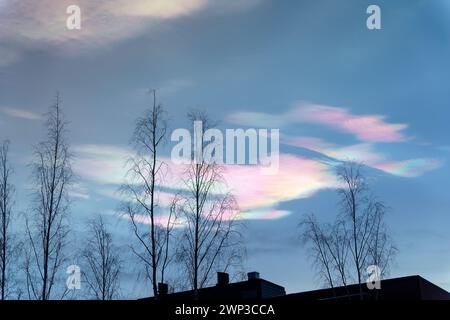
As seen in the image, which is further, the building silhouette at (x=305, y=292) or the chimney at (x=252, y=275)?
the chimney at (x=252, y=275)

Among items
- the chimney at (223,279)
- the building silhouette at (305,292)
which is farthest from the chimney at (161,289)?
the chimney at (223,279)

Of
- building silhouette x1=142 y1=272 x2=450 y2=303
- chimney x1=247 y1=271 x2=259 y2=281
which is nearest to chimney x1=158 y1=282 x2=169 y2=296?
building silhouette x1=142 y1=272 x2=450 y2=303

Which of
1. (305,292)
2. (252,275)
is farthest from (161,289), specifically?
(305,292)

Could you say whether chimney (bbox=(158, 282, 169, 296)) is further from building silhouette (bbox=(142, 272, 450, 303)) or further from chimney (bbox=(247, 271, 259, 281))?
chimney (bbox=(247, 271, 259, 281))

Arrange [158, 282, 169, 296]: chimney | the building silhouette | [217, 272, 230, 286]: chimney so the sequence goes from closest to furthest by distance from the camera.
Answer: [158, 282, 169, 296]: chimney, the building silhouette, [217, 272, 230, 286]: chimney

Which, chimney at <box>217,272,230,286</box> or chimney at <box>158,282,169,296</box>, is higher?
chimney at <box>217,272,230,286</box>

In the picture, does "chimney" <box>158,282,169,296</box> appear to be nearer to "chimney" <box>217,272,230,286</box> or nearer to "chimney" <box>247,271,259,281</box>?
"chimney" <box>217,272,230,286</box>

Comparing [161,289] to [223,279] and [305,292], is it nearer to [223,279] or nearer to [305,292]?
[223,279]

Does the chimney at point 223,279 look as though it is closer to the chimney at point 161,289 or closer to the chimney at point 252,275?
the chimney at point 252,275

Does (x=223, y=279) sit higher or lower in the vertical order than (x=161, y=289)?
higher

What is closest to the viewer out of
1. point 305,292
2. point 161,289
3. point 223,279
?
point 161,289

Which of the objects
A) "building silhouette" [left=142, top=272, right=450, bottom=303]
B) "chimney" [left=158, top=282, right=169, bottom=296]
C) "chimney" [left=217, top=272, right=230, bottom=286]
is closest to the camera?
"chimney" [left=158, top=282, right=169, bottom=296]

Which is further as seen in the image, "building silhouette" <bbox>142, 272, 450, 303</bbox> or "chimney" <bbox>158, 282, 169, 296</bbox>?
"building silhouette" <bbox>142, 272, 450, 303</bbox>
